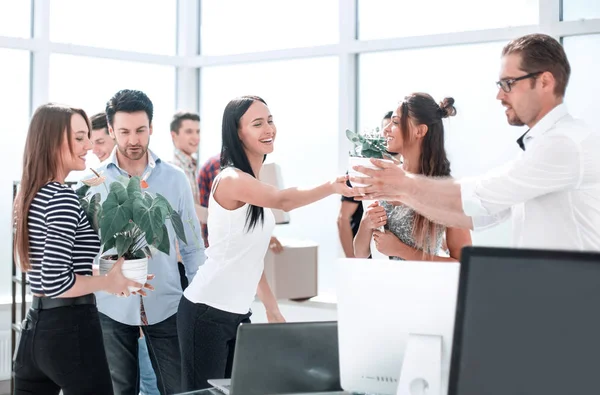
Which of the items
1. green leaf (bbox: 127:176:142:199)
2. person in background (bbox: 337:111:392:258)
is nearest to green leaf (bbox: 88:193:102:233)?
green leaf (bbox: 127:176:142:199)

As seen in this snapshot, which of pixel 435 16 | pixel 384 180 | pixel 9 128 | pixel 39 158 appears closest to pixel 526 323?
pixel 384 180

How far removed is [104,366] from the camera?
2.45 metres

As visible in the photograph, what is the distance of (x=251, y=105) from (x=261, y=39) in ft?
8.76

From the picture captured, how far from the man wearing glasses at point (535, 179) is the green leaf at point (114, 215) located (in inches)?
35.0

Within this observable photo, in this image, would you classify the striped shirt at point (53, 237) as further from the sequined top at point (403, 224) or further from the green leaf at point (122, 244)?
the sequined top at point (403, 224)

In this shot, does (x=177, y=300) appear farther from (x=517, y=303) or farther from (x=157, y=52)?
(x=157, y=52)

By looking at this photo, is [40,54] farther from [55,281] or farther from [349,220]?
[55,281]

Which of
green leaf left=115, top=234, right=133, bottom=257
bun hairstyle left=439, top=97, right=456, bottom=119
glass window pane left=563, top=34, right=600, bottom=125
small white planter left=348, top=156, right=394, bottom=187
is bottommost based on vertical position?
green leaf left=115, top=234, right=133, bottom=257

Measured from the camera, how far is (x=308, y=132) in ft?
16.7

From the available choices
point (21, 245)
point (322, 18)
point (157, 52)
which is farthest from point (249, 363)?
point (157, 52)

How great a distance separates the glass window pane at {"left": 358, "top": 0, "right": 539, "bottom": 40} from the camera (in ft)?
13.7

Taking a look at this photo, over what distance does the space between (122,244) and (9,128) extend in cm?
260

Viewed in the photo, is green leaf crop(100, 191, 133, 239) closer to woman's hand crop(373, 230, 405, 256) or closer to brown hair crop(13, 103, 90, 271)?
brown hair crop(13, 103, 90, 271)

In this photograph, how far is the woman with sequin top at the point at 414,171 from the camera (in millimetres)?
2713
